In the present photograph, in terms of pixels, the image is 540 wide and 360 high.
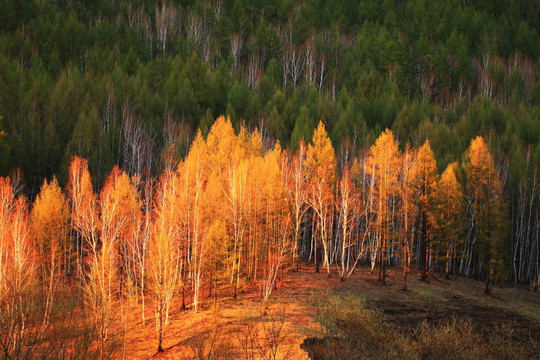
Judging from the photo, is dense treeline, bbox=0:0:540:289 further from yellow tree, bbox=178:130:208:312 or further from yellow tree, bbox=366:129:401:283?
yellow tree, bbox=178:130:208:312

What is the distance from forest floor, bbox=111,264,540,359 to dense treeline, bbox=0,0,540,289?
17.6 feet

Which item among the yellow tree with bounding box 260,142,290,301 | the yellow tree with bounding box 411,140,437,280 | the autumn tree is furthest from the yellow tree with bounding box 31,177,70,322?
the yellow tree with bounding box 411,140,437,280

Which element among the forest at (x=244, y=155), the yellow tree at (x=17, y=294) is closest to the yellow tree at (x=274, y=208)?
the forest at (x=244, y=155)

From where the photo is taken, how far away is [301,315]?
77.1ft

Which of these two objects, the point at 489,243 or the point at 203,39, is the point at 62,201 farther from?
the point at 203,39

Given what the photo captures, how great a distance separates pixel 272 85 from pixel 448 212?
4704cm

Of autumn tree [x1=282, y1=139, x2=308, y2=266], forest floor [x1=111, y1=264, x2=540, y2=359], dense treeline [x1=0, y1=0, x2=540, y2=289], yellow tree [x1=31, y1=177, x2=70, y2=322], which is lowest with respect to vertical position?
forest floor [x1=111, y1=264, x2=540, y2=359]

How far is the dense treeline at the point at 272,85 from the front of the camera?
4688cm

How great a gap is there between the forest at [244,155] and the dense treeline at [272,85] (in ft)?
1.46

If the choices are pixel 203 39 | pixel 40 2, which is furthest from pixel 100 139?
pixel 40 2

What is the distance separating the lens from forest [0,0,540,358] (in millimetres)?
28359

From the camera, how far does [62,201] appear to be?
35281 millimetres

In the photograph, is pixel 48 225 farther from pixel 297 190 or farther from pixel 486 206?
pixel 486 206

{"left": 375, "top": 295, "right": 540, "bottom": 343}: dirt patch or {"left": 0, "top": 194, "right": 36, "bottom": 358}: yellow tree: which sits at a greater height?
{"left": 0, "top": 194, "right": 36, "bottom": 358}: yellow tree
